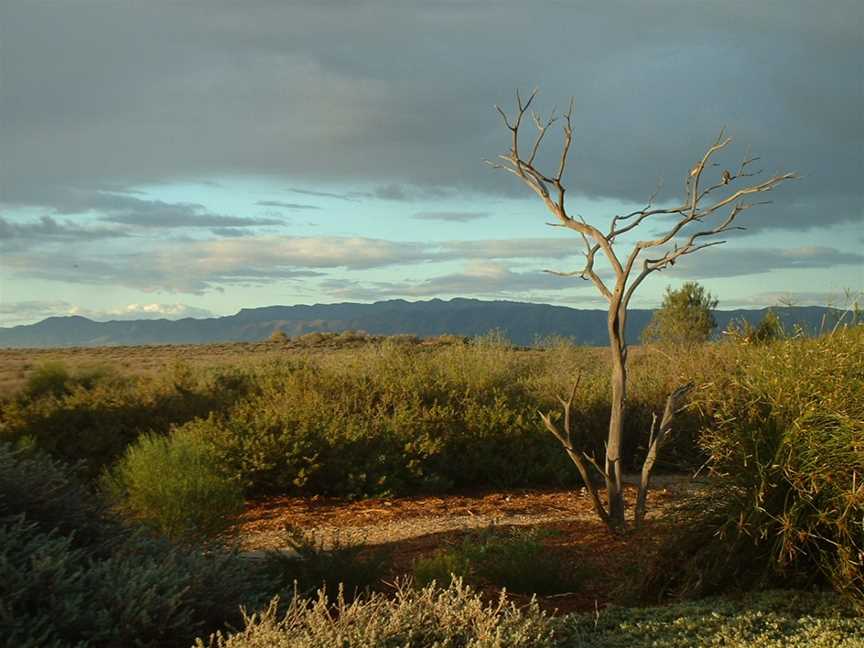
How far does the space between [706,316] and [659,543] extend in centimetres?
3737

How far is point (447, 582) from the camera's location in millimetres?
6523

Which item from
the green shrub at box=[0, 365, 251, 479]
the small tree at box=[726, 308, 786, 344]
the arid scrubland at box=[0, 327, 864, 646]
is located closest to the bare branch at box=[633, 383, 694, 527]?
the small tree at box=[726, 308, 786, 344]

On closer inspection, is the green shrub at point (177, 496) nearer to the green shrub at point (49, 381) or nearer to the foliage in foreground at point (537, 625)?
the foliage in foreground at point (537, 625)

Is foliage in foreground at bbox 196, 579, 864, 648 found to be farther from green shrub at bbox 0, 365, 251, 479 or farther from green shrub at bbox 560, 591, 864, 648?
green shrub at bbox 0, 365, 251, 479

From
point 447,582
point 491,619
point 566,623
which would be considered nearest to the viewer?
point 491,619

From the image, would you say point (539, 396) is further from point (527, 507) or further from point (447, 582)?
point (447, 582)

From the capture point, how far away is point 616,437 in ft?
28.3

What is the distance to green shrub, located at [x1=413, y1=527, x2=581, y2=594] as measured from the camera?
661cm

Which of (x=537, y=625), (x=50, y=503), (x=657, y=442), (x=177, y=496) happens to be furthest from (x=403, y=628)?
(x=657, y=442)

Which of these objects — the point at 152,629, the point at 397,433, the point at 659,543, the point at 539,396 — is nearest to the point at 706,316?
the point at 539,396

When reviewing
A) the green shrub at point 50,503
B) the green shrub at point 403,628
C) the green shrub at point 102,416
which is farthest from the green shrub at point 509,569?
the green shrub at point 102,416

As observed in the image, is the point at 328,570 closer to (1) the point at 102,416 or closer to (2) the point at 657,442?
(2) the point at 657,442

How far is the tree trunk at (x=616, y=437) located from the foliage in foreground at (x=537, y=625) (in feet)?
9.13

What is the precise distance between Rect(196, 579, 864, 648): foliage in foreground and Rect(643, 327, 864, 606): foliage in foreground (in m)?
0.28
